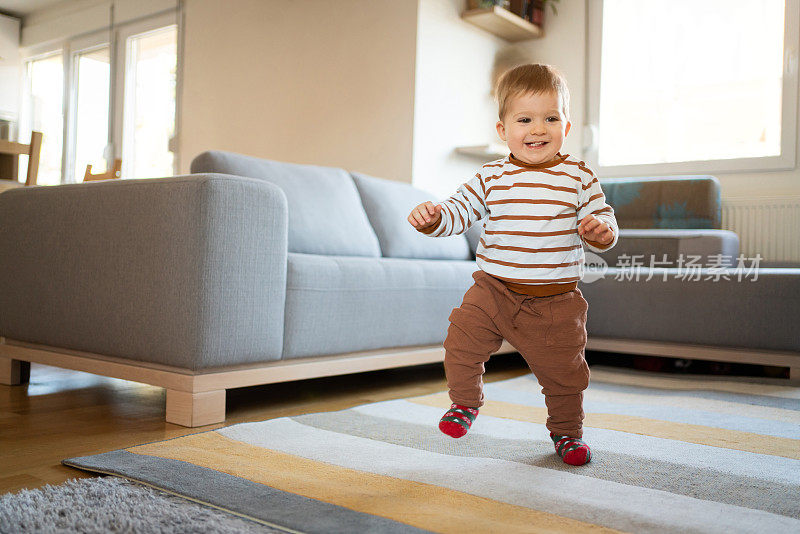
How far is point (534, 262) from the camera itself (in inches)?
48.2

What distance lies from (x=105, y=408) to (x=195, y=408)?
34cm

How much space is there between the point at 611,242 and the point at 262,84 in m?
3.83

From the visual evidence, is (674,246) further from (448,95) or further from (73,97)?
(73,97)

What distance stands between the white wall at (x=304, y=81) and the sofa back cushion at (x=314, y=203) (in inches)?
52.2

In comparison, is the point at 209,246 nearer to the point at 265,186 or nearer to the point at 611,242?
the point at 265,186

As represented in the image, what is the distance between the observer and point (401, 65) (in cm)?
376

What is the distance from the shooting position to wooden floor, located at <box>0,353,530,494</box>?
1251 millimetres

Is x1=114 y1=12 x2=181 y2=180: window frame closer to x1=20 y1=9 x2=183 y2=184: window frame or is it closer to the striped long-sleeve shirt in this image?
x1=20 y1=9 x2=183 y2=184: window frame

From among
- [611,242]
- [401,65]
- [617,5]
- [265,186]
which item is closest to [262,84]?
[401,65]

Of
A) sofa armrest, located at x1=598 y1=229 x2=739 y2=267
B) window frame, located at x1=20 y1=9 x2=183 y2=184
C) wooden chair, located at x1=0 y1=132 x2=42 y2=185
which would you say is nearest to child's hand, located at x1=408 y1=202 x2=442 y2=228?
sofa armrest, located at x1=598 y1=229 x2=739 y2=267

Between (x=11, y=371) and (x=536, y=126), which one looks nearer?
(x=536, y=126)

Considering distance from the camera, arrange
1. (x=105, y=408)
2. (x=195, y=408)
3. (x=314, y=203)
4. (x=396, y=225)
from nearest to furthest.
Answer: (x=195, y=408)
(x=105, y=408)
(x=314, y=203)
(x=396, y=225)

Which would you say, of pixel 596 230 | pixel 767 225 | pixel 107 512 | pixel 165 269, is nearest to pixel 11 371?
pixel 165 269

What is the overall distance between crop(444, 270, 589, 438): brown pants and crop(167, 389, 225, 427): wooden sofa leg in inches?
24.5
